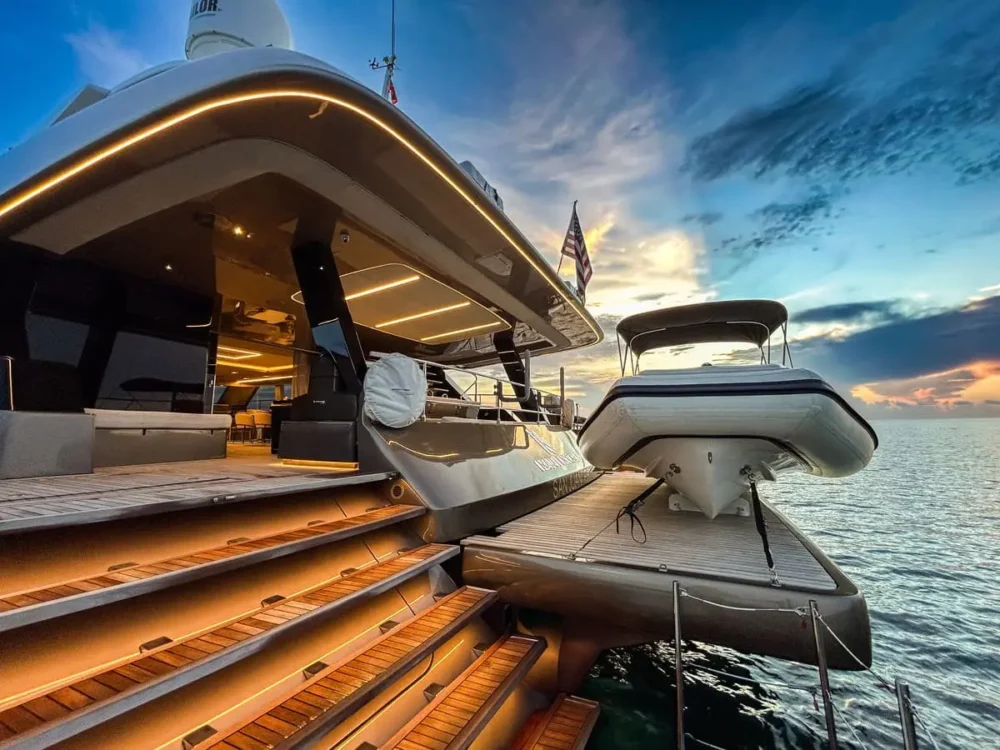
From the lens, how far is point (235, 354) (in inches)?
366

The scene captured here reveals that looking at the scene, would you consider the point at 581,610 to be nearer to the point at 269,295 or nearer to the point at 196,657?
the point at 196,657

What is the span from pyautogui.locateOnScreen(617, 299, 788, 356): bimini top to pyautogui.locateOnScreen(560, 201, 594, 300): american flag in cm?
288

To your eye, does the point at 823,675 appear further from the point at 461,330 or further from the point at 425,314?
the point at 461,330

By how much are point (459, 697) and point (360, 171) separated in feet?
13.6

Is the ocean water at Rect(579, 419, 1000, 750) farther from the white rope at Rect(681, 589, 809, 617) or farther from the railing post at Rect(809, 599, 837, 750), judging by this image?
the white rope at Rect(681, 589, 809, 617)

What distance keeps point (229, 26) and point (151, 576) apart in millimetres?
7337

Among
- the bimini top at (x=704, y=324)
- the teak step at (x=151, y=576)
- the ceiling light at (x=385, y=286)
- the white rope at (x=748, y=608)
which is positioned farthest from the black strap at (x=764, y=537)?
the ceiling light at (x=385, y=286)

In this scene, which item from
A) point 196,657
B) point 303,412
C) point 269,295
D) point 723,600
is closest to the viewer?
point 196,657

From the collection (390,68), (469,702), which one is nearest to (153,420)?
(469,702)

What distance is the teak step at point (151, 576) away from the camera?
5.51 feet

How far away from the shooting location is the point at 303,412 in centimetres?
478

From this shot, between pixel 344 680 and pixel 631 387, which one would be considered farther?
pixel 631 387

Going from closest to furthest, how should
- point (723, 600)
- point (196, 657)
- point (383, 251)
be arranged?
point (196, 657), point (723, 600), point (383, 251)

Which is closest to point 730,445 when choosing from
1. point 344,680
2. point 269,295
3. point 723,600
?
point 723,600
